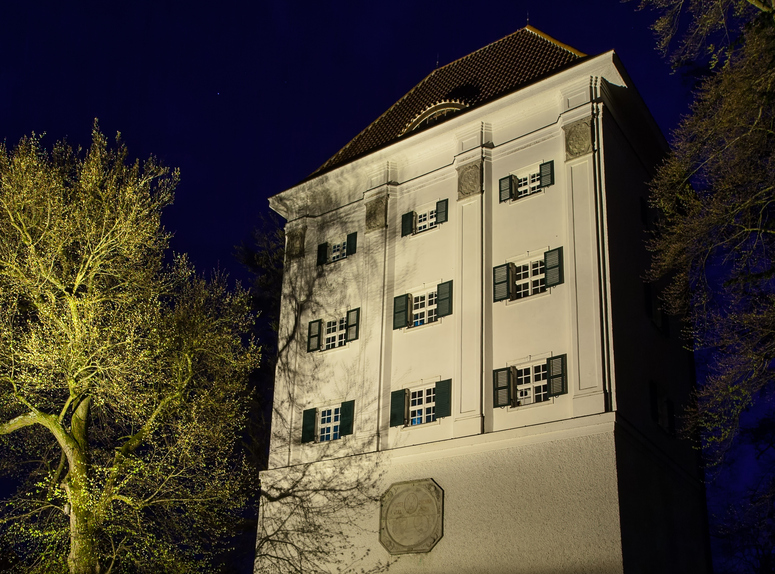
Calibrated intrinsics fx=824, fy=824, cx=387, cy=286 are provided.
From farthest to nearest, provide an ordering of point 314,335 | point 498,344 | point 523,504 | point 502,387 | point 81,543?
point 314,335 → point 498,344 → point 502,387 → point 523,504 → point 81,543

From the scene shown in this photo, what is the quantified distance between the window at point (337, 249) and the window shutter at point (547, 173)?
6520 millimetres

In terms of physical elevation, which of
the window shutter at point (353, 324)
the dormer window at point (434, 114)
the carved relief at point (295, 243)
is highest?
the dormer window at point (434, 114)

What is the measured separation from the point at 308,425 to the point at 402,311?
4.36 meters

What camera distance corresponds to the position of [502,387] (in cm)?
1989

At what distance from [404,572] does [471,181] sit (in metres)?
10.3

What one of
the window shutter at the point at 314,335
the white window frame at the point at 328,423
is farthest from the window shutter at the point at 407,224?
the white window frame at the point at 328,423

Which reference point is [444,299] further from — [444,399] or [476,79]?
[476,79]

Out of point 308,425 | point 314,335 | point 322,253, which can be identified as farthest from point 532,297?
point 322,253

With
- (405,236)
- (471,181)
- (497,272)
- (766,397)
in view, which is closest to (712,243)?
(766,397)

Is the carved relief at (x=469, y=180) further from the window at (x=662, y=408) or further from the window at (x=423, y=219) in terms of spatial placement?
the window at (x=662, y=408)

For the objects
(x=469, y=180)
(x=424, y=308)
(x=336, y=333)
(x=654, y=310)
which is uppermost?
(x=469, y=180)

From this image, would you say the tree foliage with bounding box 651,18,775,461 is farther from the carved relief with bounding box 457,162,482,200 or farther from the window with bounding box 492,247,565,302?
the carved relief with bounding box 457,162,482,200

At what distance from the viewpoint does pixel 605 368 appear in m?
18.4

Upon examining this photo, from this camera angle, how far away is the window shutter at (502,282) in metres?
20.9
